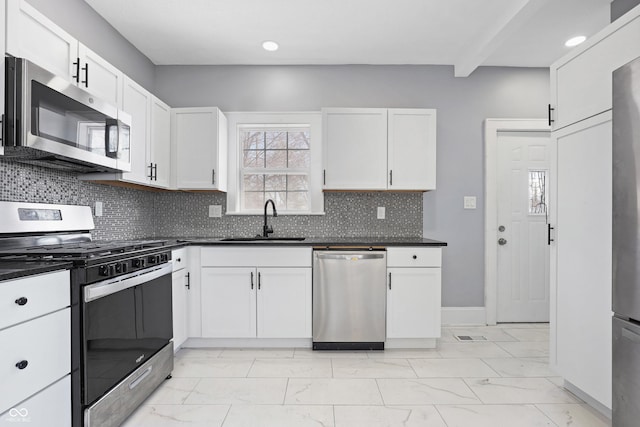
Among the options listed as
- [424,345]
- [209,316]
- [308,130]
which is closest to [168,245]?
[209,316]

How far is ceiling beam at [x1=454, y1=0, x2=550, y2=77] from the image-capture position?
2402 mm

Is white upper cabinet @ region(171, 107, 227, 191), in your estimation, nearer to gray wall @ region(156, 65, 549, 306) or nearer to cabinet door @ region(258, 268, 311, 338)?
gray wall @ region(156, 65, 549, 306)

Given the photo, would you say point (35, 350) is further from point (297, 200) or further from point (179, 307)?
point (297, 200)

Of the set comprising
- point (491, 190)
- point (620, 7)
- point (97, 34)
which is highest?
point (620, 7)

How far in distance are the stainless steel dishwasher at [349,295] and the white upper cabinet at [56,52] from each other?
189 cm

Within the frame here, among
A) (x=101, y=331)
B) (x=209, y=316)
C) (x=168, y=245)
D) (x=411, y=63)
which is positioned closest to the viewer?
(x=101, y=331)

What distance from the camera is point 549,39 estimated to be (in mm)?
3053

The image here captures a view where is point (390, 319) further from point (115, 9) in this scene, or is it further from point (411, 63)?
point (115, 9)

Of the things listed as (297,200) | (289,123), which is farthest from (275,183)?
(289,123)

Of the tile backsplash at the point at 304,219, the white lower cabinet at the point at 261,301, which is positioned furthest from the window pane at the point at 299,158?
the white lower cabinet at the point at 261,301

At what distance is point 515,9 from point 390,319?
2487 millimetres

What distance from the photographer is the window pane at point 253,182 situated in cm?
357

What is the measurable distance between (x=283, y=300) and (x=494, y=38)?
2.73m

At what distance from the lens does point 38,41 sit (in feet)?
5.63
